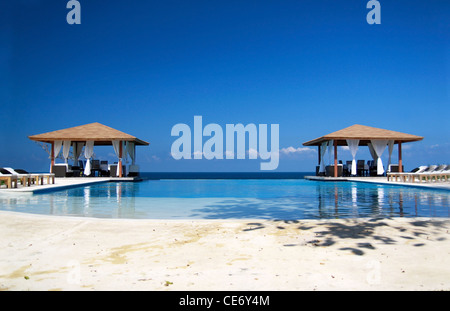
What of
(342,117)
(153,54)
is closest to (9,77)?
(153,54)

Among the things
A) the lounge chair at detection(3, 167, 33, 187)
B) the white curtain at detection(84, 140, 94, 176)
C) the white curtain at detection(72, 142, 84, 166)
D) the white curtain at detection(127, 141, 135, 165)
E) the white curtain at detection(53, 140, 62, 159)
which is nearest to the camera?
the lounge chair at detection(3, 167, 33, 187)

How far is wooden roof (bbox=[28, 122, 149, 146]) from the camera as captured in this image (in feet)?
63.3

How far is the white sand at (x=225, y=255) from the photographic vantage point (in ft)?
7.55

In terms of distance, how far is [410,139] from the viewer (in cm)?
2005

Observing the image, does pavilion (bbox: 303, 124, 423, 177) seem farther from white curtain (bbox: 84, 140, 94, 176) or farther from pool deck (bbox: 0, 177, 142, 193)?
white curtain (bbox: 84, 140, 94, 176)

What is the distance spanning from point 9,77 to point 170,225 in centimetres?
1733

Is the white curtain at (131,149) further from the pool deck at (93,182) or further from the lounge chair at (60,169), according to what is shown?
the lounge chair at (60,169)

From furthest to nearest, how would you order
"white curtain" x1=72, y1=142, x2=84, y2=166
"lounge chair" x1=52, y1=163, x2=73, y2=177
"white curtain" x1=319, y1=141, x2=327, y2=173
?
"white curtain" x1=72, y1=142, x2=84, y2=166 < "white curtain" x1=319, y1=141, x2=327, y2=173 < "lounge chair" x1=52, y1=163, x2=73, y2=177

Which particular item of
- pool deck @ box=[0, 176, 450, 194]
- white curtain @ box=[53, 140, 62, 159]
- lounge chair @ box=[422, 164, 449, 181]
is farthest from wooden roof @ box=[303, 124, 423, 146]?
white curtain @ box=[53, 140, 62, 159]

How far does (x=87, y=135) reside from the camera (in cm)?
1969

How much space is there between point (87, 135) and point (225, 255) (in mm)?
19000

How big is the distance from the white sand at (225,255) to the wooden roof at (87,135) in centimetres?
1520

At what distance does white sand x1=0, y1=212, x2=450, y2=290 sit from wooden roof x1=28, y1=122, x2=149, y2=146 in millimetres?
15196
